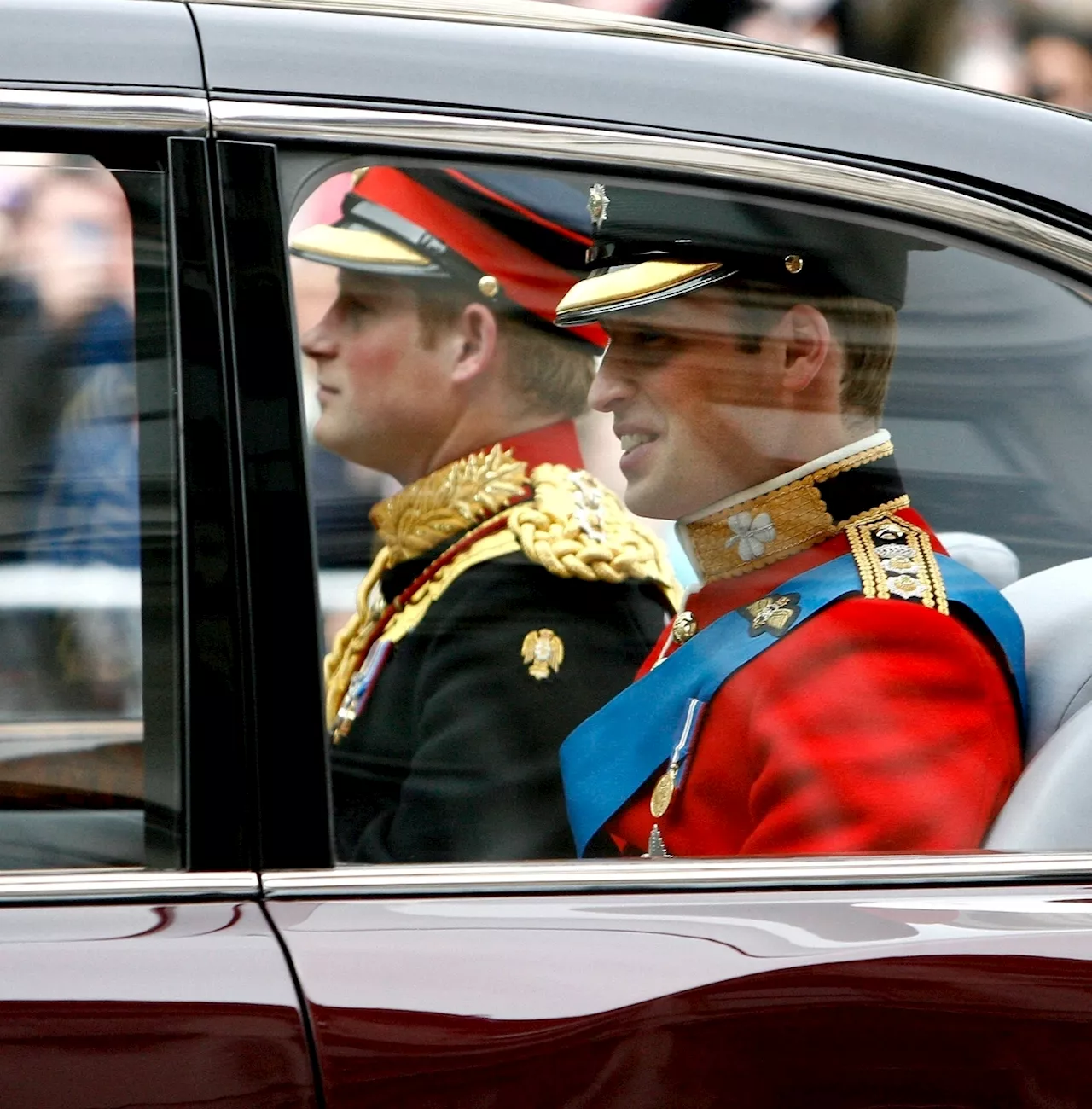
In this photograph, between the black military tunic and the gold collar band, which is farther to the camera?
the gold collar band

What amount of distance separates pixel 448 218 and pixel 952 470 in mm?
475

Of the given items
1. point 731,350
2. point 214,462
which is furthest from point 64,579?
point 731,350

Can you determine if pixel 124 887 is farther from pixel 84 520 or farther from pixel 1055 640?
pixel 1055 640

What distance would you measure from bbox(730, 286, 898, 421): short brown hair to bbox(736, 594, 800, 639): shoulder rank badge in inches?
6.7

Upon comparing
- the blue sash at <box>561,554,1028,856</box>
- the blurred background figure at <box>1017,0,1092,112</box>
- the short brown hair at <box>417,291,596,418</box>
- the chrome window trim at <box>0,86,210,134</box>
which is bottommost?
the blue sash at <box>561,554,1028,856</box>

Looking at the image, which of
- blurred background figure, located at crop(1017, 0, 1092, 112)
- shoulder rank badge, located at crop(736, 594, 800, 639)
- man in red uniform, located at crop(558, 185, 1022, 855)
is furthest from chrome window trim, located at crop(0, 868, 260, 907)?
blurred background figure, located at crop(1017, 0, 1092, 112)

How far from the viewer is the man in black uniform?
1.37 m

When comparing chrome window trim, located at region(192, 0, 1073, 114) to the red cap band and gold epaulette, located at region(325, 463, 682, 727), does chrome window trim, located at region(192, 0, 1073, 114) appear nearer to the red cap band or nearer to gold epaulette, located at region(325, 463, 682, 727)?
the red cap band

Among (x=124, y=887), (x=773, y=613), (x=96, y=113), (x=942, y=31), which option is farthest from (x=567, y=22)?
(x=942, y=31)

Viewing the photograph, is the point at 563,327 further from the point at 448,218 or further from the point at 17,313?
the point at 17,313

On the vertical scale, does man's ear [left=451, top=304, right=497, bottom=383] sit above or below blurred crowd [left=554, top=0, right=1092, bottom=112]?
below

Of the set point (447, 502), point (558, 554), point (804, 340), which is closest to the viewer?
point (804, 340)

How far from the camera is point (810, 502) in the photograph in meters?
1.54

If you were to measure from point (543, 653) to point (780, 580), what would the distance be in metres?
0.22
